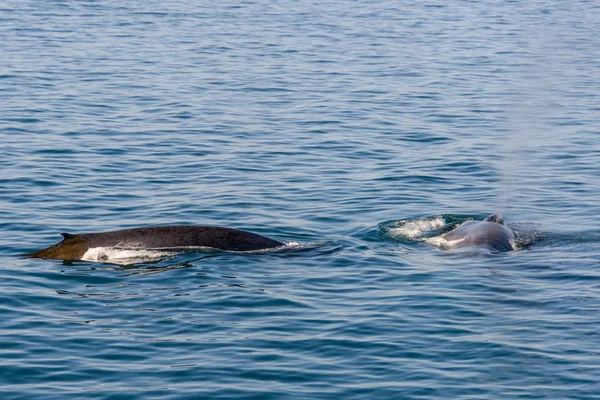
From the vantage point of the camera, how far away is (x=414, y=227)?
66.1ft

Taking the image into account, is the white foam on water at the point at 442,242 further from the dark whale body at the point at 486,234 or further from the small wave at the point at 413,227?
the small wave at the point at 413,227

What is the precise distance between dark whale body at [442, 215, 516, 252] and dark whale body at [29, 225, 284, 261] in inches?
126

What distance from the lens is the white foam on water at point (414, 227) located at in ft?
64.7

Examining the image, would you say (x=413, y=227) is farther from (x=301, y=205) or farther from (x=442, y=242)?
(x=301, y=205)

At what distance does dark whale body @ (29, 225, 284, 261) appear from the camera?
57.0 feet

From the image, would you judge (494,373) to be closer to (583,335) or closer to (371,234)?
(583,335)

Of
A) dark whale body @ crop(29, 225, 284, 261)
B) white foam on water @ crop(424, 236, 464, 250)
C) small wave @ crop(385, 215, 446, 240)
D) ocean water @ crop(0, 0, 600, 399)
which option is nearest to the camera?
ocean water @ crop(0, 0, 600, 399)

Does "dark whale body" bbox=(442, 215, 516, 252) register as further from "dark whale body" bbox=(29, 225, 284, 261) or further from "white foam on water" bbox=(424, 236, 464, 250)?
"dark whale body" bbox=(29, 225, 284, 261)

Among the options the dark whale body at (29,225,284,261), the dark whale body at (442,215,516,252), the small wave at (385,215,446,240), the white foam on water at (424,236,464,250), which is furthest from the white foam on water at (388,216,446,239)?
the dark whale body at (29,225,284,261)

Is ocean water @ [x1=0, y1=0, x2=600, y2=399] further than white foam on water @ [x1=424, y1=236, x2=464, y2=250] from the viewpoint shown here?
No

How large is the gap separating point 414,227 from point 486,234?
173cm

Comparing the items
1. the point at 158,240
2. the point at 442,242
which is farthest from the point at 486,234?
the point at 158,240

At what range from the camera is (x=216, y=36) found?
45.0 m

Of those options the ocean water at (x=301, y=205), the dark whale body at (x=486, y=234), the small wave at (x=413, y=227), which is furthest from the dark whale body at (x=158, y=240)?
the dark whale body at (x=486, y=234)
